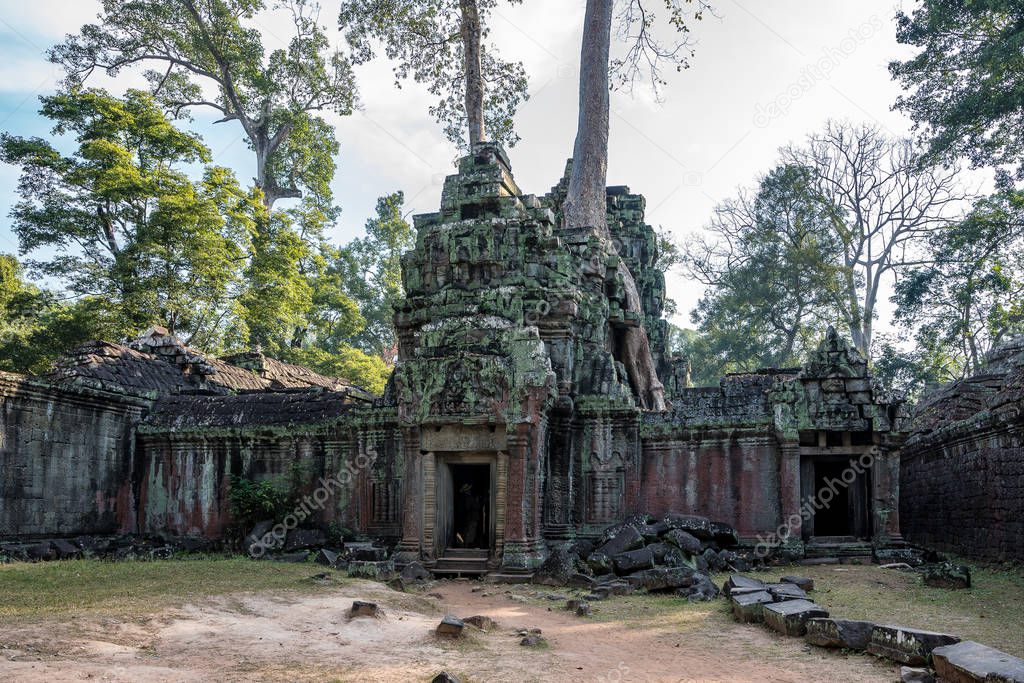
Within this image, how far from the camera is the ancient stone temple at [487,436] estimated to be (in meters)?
12.3

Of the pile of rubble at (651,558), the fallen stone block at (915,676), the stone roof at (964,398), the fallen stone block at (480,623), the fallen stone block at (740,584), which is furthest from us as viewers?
the stone roof at (964,398)

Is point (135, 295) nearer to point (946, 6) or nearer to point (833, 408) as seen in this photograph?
point (833, 408)

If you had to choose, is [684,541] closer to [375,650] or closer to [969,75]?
[375,650]

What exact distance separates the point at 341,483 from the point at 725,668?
9.31 m

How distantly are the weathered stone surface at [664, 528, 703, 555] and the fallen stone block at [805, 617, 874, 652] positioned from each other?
457 centimetres

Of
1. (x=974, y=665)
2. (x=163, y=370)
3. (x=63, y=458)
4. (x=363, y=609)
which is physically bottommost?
(x=363, y=609)

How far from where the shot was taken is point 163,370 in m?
17.0

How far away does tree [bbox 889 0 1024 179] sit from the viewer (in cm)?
1808

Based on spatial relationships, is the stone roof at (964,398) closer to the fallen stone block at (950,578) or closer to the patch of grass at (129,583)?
the fallen stone block at (950,578)

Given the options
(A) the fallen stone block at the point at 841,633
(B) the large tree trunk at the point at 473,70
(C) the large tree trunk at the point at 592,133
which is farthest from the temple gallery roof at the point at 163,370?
(A) the fallen stone block at the point at 841,633

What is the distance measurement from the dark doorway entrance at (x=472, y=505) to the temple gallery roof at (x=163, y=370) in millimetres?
3014

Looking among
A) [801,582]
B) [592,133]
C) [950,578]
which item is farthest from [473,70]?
[950,578]

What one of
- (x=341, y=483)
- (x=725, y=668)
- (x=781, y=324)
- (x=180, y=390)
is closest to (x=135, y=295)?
(x=180, y=390)

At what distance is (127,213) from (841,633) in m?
20.0
